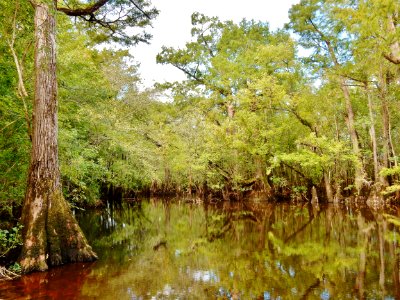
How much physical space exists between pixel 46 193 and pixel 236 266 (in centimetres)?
429

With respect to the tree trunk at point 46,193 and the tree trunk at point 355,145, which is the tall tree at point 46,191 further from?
the tree trunk at point 355,145

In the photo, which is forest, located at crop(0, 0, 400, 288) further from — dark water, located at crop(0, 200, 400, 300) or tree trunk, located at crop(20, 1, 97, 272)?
dark water, located at crop(0, 200, 400, 300)

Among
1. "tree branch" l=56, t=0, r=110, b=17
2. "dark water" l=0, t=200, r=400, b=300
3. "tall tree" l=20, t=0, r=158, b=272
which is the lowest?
"dark water" l=0, t=200, r=400, b=300

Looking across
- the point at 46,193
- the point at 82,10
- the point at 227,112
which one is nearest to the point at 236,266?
the point at 46,193

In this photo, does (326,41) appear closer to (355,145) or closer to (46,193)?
(355,145)

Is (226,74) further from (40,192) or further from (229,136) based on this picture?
(40,192)

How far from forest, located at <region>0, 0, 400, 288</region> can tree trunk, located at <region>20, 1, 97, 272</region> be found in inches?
6.5

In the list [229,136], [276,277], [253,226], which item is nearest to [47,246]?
[276,277]

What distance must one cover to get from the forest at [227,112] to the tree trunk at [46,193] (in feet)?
0.54

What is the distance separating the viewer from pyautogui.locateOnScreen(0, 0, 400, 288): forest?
10.3m

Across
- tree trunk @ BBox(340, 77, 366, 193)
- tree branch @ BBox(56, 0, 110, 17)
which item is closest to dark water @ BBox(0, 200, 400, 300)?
tree branch @ BBox(56, 0, 110, 17)

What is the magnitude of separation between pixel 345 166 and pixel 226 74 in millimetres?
9658

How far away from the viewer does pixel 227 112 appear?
84.9ft

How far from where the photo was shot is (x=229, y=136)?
72.1 feet
